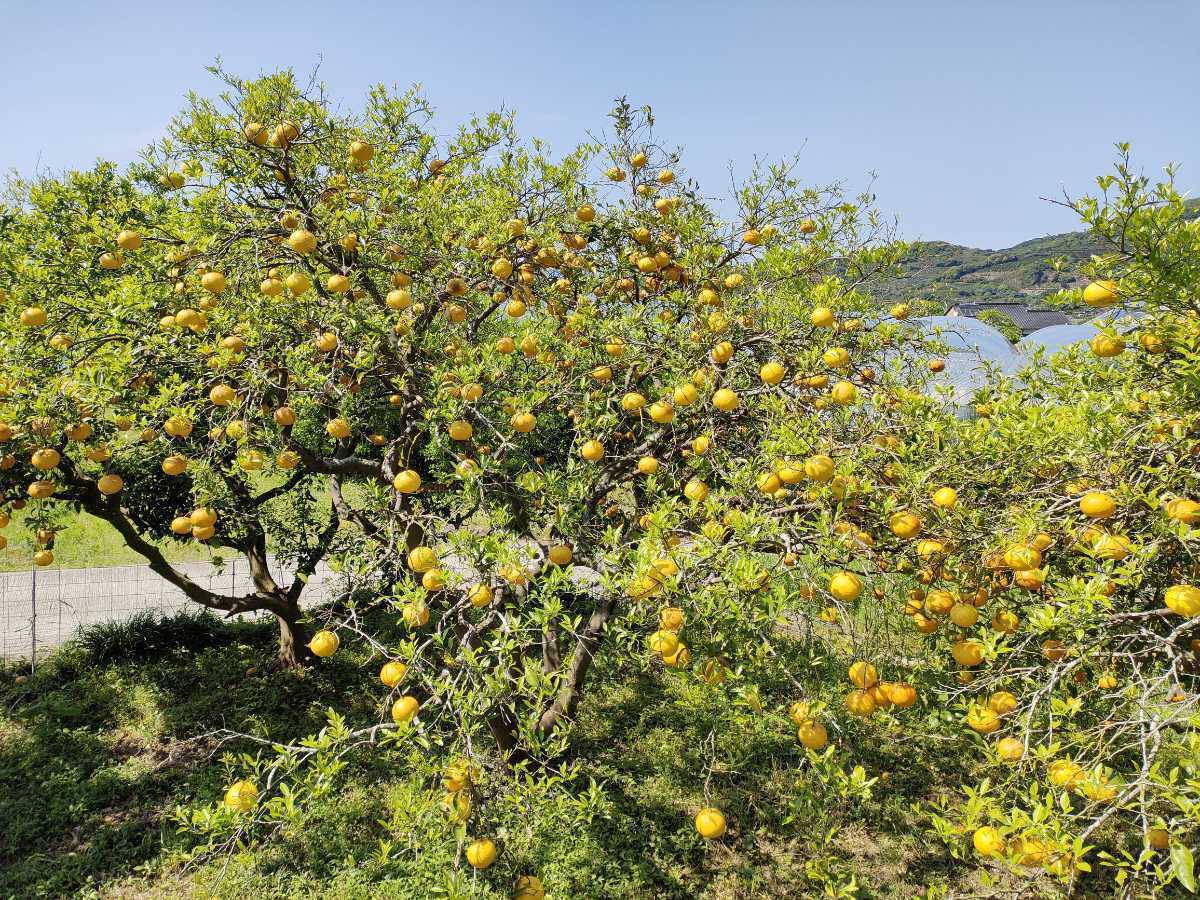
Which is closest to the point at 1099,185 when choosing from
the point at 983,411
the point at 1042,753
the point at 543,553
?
the point at 983,411

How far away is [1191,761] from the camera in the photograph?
5.67ft

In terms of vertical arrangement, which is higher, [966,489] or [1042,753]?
[966,489]

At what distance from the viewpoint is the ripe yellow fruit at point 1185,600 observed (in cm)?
179

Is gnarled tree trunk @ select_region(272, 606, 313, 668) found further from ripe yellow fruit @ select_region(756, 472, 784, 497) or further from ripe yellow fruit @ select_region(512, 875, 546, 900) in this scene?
ripe yellow fruit @ select_region(756, 472, 784, 497)

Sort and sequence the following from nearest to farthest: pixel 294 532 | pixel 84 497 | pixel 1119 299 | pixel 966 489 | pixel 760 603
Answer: pixel 1119 299 → pixel 760 603 → pixel 966 489 → pixel 84 497 → pixel 294 532

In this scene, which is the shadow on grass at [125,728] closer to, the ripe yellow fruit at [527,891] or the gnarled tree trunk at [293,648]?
the gnarled tree trunk at [293,648]

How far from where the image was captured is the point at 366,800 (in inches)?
165

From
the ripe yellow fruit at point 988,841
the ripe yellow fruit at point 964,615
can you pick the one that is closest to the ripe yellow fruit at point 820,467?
the ripe yellow fruit at point 964,615

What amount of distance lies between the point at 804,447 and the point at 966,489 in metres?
0.72

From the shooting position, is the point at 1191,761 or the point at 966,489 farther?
the point at 966,489

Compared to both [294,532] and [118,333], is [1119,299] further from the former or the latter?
[294,532]

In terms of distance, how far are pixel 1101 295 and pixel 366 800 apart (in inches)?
189

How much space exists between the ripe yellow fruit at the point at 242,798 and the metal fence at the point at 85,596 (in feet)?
18.8

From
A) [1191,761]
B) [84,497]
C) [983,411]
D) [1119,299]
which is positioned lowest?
[1191,761]
